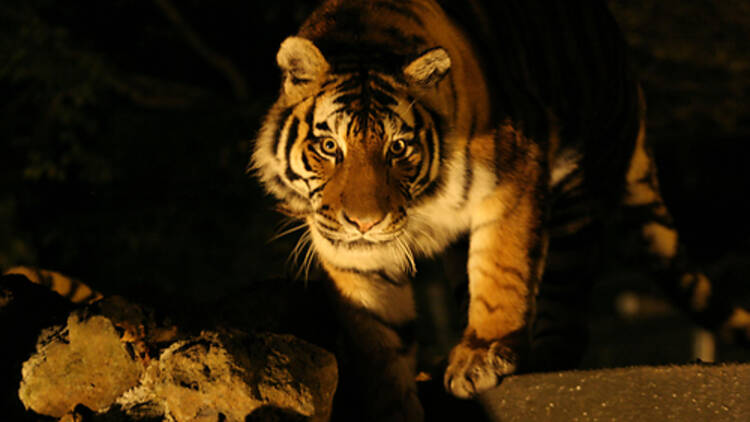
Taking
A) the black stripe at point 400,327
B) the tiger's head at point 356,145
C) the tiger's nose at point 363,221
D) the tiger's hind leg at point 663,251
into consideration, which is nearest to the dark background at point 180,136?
the tiger's hind leg at point 663,251

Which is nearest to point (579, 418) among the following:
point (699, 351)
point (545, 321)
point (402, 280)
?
point (402, 280)

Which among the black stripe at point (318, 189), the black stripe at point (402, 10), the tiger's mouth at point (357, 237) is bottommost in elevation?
the tiger's mouth at point (357, 237)

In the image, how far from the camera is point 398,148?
2.59 m

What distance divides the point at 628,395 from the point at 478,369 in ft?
1.46

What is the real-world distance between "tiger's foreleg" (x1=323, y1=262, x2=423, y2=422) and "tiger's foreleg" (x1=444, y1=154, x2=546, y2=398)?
0.19m

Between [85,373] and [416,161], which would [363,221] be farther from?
[85,373]

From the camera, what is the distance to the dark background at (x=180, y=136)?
17.5ft

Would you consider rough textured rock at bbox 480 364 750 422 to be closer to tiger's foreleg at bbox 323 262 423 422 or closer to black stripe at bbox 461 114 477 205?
tiger's foreleg at bbox 323 262 423 422

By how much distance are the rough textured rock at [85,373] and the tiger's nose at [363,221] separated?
709 millimetres

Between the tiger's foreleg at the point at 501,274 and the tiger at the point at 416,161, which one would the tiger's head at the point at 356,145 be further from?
the tiger's foreleg at the point at 501,274

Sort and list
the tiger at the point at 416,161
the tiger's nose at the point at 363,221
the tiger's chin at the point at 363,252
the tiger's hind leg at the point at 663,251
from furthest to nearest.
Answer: the tiger's hind leg at the point at 663,251 → the tiger's chin at the point at 363,252 → the tiger at the point at 416,161 → the tiger's nose at the point at 363,221

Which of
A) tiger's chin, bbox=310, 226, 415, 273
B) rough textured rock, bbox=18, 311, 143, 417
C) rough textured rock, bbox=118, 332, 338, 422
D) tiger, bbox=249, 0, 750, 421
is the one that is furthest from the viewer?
tiger's chin, bbox=310, 226, 415, 273

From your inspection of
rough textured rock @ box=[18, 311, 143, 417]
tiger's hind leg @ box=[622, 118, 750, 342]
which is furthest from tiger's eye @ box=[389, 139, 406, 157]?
tiger's hind leg @ box=[622, 118, 750, 342]

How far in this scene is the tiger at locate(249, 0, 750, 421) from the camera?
2553mm
